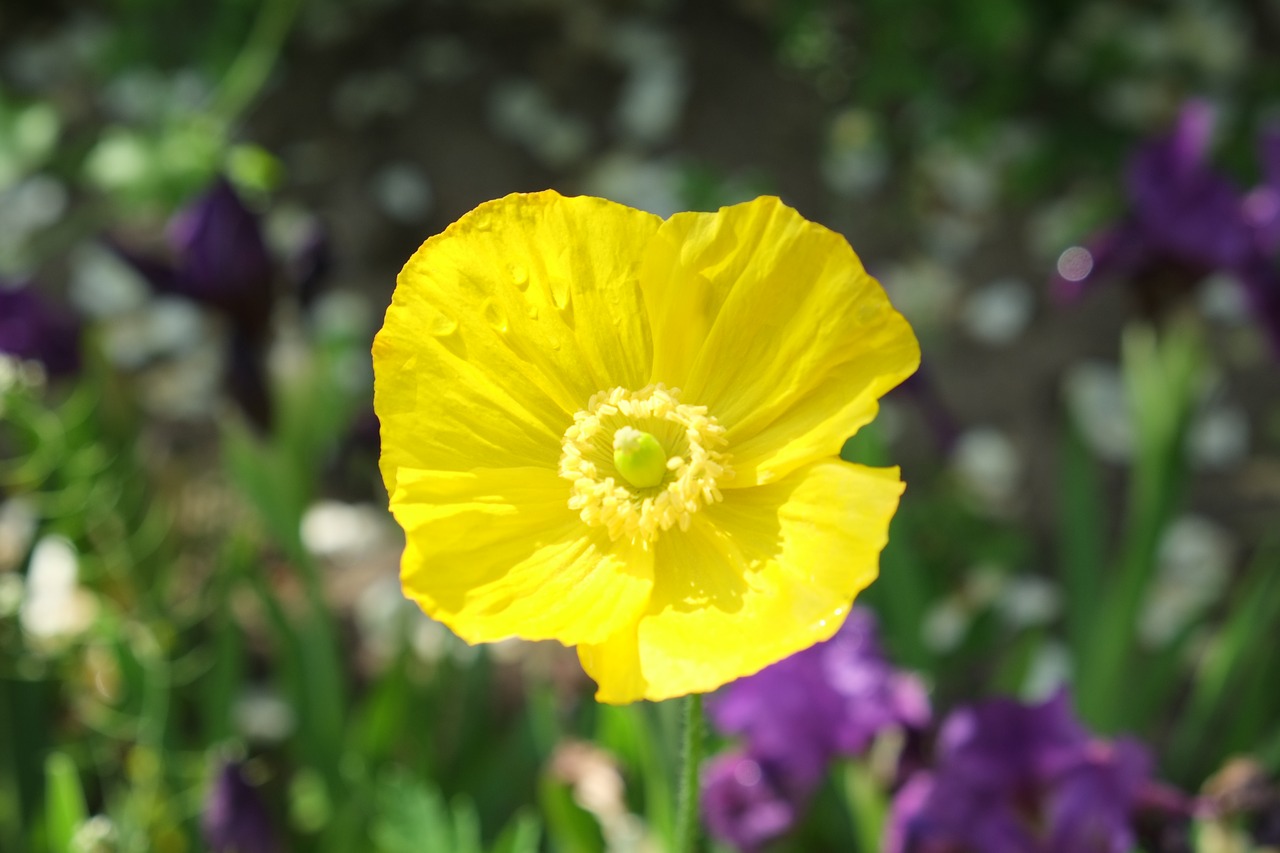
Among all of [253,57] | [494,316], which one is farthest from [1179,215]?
[253,57]

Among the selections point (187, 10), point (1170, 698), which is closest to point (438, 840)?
point (1170, 698)

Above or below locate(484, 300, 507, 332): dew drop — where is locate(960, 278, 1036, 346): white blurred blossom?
below

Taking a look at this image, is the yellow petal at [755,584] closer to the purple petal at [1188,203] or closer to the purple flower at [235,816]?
the purple flower at [235,816]

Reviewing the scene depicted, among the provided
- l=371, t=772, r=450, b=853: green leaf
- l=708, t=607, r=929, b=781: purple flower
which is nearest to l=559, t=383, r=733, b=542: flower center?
l=708, t=607, r=929, b=781: purple flower

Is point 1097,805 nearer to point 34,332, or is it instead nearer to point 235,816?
point 235,816

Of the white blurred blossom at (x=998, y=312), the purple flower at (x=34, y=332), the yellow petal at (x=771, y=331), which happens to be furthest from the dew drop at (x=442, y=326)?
the white blurred blossom at (x=998, y=312)

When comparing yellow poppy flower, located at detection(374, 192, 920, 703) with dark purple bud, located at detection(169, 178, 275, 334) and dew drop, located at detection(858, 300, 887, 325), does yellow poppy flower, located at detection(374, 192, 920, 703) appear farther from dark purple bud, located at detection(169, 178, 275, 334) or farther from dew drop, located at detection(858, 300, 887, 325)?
dark purple bud, located at detection(169, 178, 275, 334)
